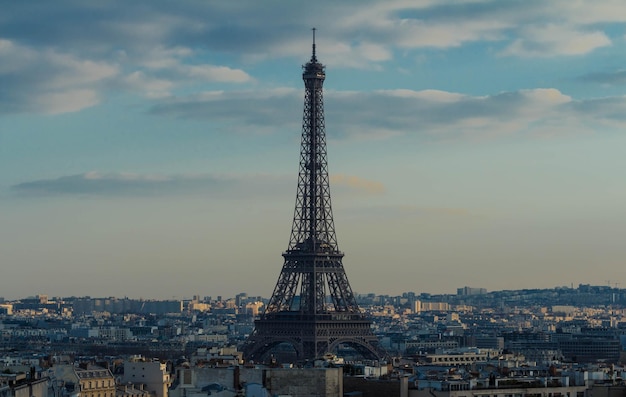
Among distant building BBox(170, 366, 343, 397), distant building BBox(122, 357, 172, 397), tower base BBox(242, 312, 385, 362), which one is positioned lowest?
distant building BBox(170, 366, 343, 397)

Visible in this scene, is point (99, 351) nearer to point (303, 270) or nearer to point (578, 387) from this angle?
point (303, 270)

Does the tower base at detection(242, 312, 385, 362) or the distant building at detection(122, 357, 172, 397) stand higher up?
the tower base at detection(242, 312, 385, 362)

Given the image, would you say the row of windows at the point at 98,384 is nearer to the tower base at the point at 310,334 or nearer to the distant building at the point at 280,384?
the distant building at the point at 280,384

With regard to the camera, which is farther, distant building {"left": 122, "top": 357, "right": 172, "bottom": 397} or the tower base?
the tower base

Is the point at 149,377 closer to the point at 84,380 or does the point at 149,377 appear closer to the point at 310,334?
the point at 84,380

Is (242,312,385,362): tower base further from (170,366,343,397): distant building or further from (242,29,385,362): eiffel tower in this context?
(170,366,343,397): distant building

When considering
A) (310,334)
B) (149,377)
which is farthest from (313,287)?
(149,377)

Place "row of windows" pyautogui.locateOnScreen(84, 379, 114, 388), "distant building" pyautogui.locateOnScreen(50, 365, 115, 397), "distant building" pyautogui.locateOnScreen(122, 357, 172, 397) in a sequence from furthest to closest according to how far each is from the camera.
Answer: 1. "distant building" pyautogui.locateOnScreen(122, 357, 172, 397)
2. "row of windows" pyautogui.locateOnScreen(84, 379, 114, 388)
3. "distant building" pyautogui.locateOnScreen(50, 365, 115, 397)

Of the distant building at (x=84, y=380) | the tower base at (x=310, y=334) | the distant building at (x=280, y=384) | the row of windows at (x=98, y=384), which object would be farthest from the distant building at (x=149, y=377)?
the tower base at (x=310, y=334)

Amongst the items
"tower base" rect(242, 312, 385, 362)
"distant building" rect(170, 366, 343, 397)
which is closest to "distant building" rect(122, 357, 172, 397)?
"distant building" rect(170, 366, 343, 397)
